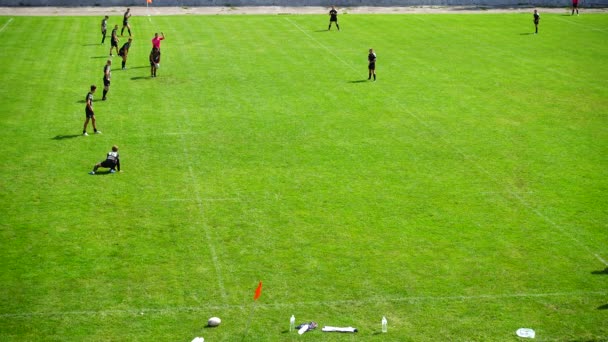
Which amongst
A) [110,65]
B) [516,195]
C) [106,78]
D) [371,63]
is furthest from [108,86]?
[516,195]

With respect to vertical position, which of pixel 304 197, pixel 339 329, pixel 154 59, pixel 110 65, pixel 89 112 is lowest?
pixel 339 329

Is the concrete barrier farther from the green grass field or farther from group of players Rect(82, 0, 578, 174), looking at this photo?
the green grass field

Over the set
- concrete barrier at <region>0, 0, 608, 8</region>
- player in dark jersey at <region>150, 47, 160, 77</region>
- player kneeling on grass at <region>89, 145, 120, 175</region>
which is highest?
concrete barrier at <region>0, 0, 608, 8</region>

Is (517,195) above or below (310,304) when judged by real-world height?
above

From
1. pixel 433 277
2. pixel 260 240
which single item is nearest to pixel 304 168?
pixel 260 240

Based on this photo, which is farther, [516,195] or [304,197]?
[516,195]

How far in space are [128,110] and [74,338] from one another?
19.7m

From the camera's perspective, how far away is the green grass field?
747 inches

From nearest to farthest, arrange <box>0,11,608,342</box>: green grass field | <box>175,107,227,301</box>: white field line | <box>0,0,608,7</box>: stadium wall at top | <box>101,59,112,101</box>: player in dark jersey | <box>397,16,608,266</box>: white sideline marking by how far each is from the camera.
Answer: <box>0,11,608,342</box>: green grass field
<box>175,107,227,301</box>: white field line
<box>397,16,608,266</box>: white sideline marking
<box>101,59,112,101</box>: player in dark jersey
<box>0,0,608,7</box>: stadium wall at top

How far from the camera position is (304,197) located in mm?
26062

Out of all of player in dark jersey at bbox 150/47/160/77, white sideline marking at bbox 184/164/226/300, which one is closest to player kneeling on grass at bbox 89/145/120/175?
white sideline marking at bbox 184/164/226/300

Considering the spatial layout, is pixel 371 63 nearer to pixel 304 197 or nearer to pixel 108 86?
pixel 108 86

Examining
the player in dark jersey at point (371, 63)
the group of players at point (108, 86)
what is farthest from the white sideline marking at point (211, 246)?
the player in dark jersey at point (371, 63)

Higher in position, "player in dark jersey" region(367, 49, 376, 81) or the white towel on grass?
"player in dark jersey" region(367, 49, 376, 81)
